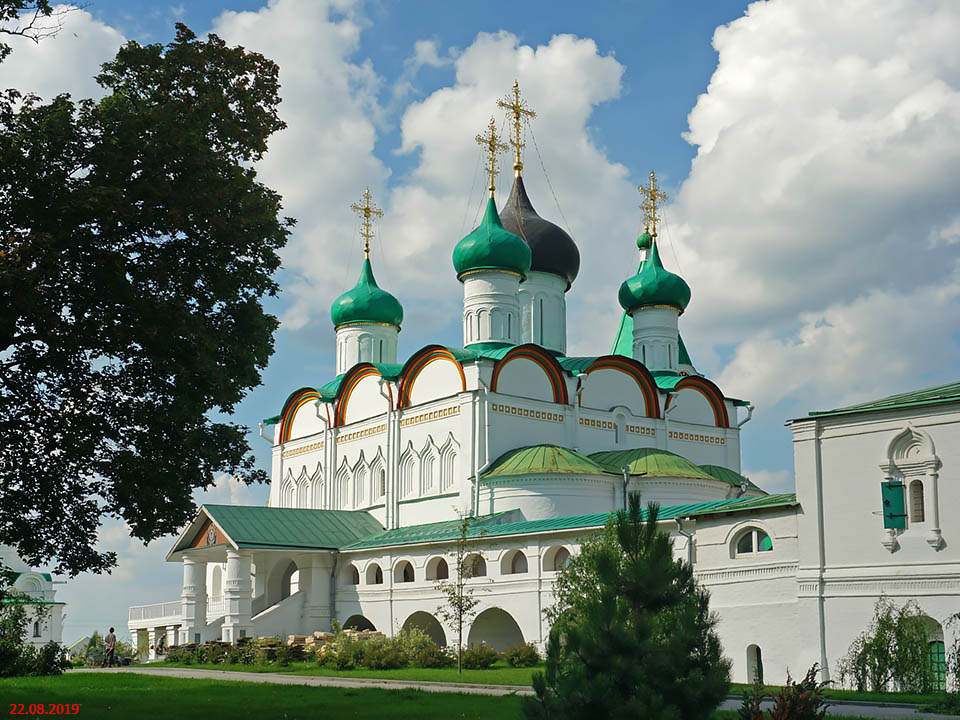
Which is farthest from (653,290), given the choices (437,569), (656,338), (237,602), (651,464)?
(237,602)

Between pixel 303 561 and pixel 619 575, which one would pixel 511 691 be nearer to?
pixel 619 575

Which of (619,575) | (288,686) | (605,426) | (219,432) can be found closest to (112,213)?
(219,432)

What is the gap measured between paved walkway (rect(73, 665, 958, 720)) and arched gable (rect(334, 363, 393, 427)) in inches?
420

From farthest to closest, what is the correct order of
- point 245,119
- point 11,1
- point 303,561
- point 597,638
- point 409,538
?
point 303,561
point 409,538
point 245,119
point 11,1
point 597,638

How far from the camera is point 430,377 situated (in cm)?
3044

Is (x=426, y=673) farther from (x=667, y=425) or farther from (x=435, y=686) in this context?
(x=667, y=425)

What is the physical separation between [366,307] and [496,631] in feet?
43.6

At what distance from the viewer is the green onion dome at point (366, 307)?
117 ft

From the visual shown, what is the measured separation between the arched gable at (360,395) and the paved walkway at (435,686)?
35.0 ft

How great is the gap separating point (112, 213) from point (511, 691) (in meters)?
8.11

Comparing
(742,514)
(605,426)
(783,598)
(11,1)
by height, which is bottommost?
(783,598)

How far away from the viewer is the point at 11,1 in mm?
11492

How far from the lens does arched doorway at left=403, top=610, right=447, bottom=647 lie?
2659 cm

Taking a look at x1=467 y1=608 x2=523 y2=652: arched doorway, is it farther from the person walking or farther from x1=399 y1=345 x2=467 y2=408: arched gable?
the person walking
